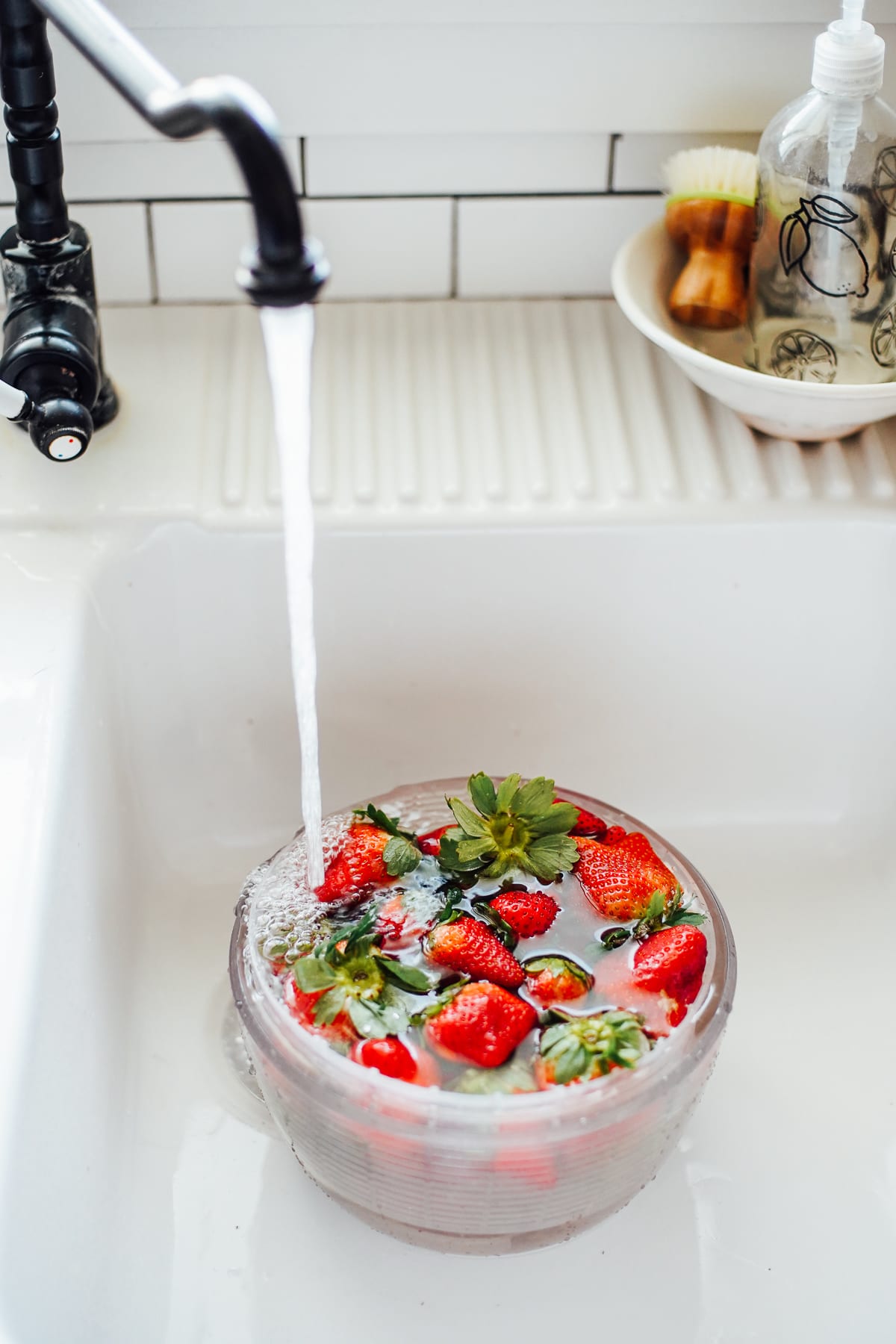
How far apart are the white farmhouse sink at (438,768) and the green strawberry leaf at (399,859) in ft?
0.49

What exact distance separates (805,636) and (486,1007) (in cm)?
37

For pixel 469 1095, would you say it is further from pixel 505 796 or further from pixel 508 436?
pixel 508 436

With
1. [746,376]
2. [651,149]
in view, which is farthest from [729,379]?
[651,149]

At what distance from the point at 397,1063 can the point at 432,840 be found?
14 cm

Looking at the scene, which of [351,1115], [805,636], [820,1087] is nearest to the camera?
[351,1115]

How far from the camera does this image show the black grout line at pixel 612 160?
0.86 metres

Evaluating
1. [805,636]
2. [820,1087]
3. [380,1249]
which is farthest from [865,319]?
[380,1249]

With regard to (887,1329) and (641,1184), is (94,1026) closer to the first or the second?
(641,1184)

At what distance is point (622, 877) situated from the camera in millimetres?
634

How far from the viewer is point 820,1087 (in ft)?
2.33

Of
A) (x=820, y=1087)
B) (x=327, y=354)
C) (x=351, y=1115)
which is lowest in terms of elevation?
(x=820, y=1087)

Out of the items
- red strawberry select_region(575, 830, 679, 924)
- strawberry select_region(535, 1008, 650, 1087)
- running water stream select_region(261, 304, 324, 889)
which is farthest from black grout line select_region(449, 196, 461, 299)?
strawberry select_region(535, 1008, 650, 1087)

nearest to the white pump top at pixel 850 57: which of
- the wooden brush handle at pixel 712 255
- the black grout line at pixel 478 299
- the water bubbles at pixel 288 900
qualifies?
the wooden brush handle at pixel 712 255

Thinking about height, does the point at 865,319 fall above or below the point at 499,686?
above
